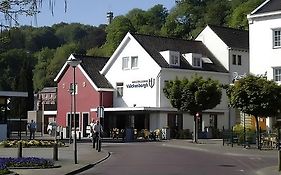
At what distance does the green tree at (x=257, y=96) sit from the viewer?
3747 centimetres

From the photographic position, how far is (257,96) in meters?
37.7

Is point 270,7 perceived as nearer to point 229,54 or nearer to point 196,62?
point 196,62

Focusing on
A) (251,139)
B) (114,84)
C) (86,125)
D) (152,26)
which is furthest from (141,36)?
(152,26)

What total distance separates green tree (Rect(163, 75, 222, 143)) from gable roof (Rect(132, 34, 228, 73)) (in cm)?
1154

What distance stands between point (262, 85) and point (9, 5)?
2761cm

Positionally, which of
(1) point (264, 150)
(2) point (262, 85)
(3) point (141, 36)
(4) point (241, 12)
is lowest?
(1) point (264, 150)

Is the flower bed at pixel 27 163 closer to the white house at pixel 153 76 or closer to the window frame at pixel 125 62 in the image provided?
the white house at pixel 153 76

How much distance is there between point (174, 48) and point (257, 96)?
2690 cm

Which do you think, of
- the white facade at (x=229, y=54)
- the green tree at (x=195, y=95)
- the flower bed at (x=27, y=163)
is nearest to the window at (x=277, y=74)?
the green tree at (x=195, y=95)

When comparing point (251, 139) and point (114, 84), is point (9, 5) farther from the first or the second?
point (114, 84)

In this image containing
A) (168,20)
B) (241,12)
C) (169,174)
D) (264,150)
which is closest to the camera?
(169,174)

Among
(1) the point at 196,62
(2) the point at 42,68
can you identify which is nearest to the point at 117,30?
(2) the point at 42,68

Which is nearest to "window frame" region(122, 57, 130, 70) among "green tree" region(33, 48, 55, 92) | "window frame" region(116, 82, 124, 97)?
"window frame" region(116, 82, 124, 97)

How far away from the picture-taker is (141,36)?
2482 inches
